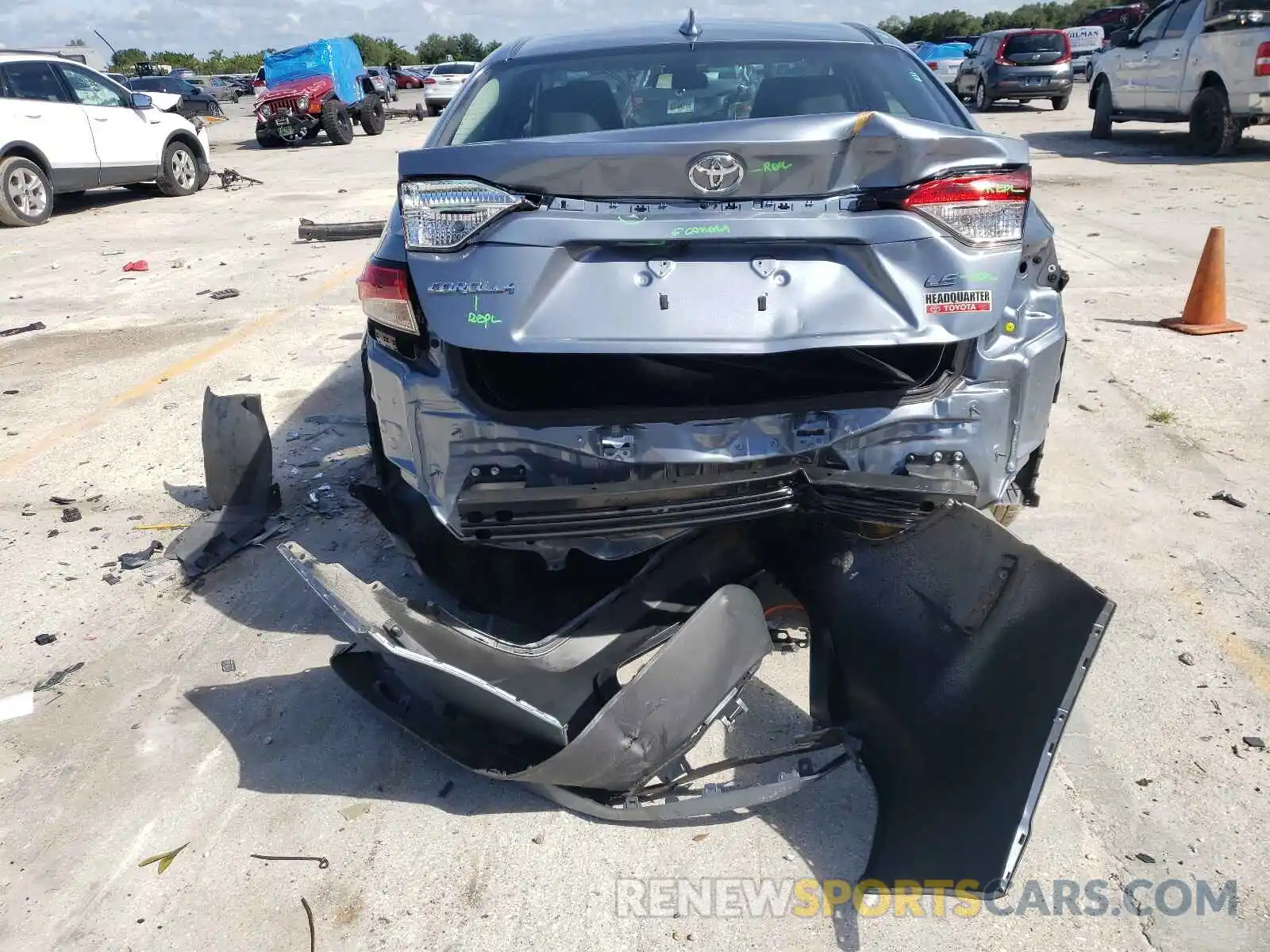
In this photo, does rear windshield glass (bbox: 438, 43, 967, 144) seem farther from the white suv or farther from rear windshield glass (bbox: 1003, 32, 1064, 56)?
rear windshield glass (bbox: 1003, 32, 1064, 56)

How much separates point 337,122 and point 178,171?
24.7 feet

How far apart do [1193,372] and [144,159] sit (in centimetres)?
1326

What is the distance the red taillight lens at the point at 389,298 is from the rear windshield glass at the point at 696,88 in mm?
690

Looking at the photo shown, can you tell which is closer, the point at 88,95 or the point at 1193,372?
the point at 1193,372

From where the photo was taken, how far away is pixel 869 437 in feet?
8.98

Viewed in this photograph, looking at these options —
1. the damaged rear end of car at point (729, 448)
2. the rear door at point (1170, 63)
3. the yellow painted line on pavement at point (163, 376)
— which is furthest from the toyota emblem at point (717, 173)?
the rear door at point (1170, 63)

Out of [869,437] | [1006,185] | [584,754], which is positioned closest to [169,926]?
[584,754]

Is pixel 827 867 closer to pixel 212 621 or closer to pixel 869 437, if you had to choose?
pixel 869 437

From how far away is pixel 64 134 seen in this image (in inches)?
485

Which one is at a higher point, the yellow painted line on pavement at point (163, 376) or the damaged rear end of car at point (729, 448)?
the damaged rear end of car at point (729, 448)

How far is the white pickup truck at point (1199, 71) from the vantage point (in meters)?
12.5

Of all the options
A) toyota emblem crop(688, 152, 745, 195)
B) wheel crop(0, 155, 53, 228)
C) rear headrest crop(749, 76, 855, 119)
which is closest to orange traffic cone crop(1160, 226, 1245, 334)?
rear headrest crop(749, 76, 855, 119)

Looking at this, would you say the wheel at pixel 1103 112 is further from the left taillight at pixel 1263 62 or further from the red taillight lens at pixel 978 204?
the red taillight lens at pixel 978 204

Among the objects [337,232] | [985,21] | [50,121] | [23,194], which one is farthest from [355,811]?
[985,21]
